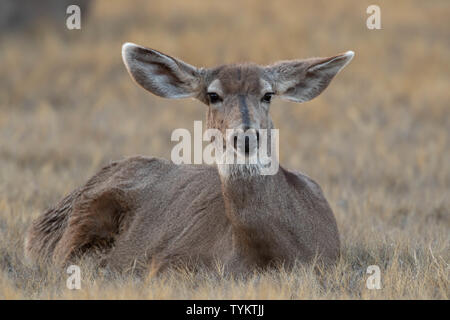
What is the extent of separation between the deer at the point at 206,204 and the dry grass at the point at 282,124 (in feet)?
0.82

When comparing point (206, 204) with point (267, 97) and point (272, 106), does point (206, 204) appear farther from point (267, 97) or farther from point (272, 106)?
point (272, 106)

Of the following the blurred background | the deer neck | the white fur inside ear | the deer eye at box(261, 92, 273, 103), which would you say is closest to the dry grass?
the blurred background

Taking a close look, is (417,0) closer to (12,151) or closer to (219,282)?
(12,151)

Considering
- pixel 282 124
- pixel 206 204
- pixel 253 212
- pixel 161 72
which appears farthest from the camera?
pixel 282 124

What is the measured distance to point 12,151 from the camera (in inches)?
465

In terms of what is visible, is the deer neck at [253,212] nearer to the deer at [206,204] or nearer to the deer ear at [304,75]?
the deer at [206,204]

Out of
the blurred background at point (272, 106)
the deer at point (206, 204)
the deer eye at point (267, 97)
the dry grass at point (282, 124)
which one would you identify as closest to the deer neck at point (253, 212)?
the deer at point (206, 204)

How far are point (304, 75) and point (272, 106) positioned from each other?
8.00m

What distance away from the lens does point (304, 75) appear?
677cm

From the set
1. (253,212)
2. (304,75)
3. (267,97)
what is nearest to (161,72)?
(267,97)

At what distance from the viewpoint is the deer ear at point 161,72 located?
6.58 m

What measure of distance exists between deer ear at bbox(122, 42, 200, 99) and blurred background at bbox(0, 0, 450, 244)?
237 centimetres
